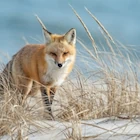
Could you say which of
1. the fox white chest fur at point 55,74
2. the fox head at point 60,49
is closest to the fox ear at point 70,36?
the fox head at point 60,49

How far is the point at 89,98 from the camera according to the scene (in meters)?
4.64

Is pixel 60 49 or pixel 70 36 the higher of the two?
pixel 70 36

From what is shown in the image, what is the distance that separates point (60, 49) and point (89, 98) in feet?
3.45

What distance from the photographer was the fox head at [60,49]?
5.48 m

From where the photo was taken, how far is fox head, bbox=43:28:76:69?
548cm

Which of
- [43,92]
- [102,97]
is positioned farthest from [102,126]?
[43,92]

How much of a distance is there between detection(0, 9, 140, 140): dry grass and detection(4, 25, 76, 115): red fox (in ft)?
0.76

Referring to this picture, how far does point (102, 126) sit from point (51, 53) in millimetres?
2148

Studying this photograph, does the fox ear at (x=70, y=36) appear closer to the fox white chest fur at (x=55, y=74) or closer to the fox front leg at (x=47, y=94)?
the fox white chest fur at (x=55, y=74)

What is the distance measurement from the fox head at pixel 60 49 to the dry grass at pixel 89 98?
0.22 meters

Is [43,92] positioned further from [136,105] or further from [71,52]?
[136,105]

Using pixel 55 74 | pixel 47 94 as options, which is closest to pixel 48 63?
pixel 55 74

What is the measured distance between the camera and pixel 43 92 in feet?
18.0

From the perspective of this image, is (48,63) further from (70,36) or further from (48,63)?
(70,36)
